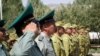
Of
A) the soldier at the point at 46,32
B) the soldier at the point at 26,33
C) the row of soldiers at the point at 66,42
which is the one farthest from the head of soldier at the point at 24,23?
the row of soldiers at the point at 66,42

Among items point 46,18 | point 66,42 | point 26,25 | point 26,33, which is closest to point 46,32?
point 46,18

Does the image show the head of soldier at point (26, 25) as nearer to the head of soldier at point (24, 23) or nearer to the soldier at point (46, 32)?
the head of soldier at point (24, 23)

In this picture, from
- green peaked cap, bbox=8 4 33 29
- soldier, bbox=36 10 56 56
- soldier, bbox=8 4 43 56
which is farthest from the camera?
soldier, bbox=36 10 56 56

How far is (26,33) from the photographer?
449 centimetres

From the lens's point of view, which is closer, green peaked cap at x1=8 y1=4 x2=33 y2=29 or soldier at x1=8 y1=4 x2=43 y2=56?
soldier at x1=8 y1=4 x2=43 y2=56

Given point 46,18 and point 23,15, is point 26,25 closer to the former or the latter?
point 23,15

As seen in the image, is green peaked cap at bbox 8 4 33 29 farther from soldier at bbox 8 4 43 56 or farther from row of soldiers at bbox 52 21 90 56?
row of soldiers at bbox 52 21 90 56

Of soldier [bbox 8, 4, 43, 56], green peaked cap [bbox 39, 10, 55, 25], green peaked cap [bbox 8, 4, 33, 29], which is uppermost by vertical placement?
green peaked cap [bbox 8, 4, 33, 29]

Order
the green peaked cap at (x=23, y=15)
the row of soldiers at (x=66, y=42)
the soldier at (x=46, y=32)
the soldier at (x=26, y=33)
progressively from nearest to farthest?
1. the soldier at (x=26, y=33)
2. the green peaked cap at (x=23, y=15)
3. the soldier at (x=46, y=32)
4. the row of soldiers at (x=66, y=42)

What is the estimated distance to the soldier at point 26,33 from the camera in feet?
14.6

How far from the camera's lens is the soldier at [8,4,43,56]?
4.44 meters

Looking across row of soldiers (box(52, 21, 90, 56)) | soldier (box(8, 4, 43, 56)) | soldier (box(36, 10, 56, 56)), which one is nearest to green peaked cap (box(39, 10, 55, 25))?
soldier (box(36, 10, 56, 56))

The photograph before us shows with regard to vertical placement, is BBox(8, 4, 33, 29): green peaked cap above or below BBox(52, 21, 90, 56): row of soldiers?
above

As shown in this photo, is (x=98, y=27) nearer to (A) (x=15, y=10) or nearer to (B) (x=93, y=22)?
(B) (x=93, y=22)
